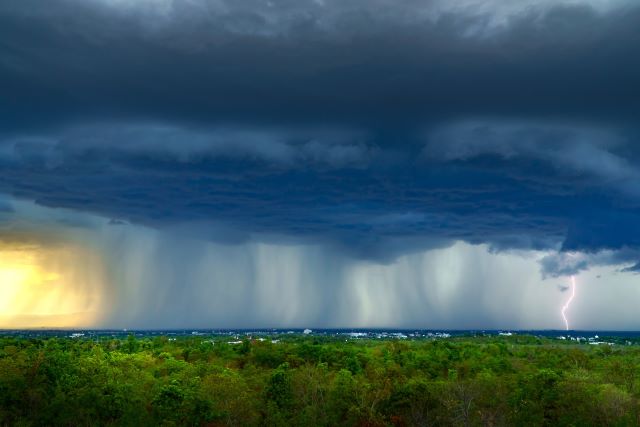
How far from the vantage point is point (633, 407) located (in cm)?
8494

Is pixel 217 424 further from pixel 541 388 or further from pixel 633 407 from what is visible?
pixel 633 407

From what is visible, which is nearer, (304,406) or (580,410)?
(580,410)

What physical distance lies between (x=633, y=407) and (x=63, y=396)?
76.2 meters

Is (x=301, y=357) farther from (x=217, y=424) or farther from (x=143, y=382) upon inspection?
(x=217, y=424)

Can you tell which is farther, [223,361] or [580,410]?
[223,361]

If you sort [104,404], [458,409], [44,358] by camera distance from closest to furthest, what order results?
[458,409]
[104,404]
[44,358]

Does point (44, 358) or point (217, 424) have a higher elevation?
point (44, 358)

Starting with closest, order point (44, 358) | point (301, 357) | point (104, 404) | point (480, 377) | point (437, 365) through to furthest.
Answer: point (104, 404)
point (44, 358)
point (480, 377)
point (437, 365)
point (301, 357)

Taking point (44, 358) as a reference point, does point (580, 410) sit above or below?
below

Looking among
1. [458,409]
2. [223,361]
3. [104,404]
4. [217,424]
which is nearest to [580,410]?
[458,409]

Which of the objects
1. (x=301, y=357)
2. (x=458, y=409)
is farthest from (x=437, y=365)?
(x=458, y=409)

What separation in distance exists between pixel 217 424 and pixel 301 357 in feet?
248

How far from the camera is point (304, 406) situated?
311ft

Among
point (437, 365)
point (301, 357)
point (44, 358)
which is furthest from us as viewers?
point (301, 357)
